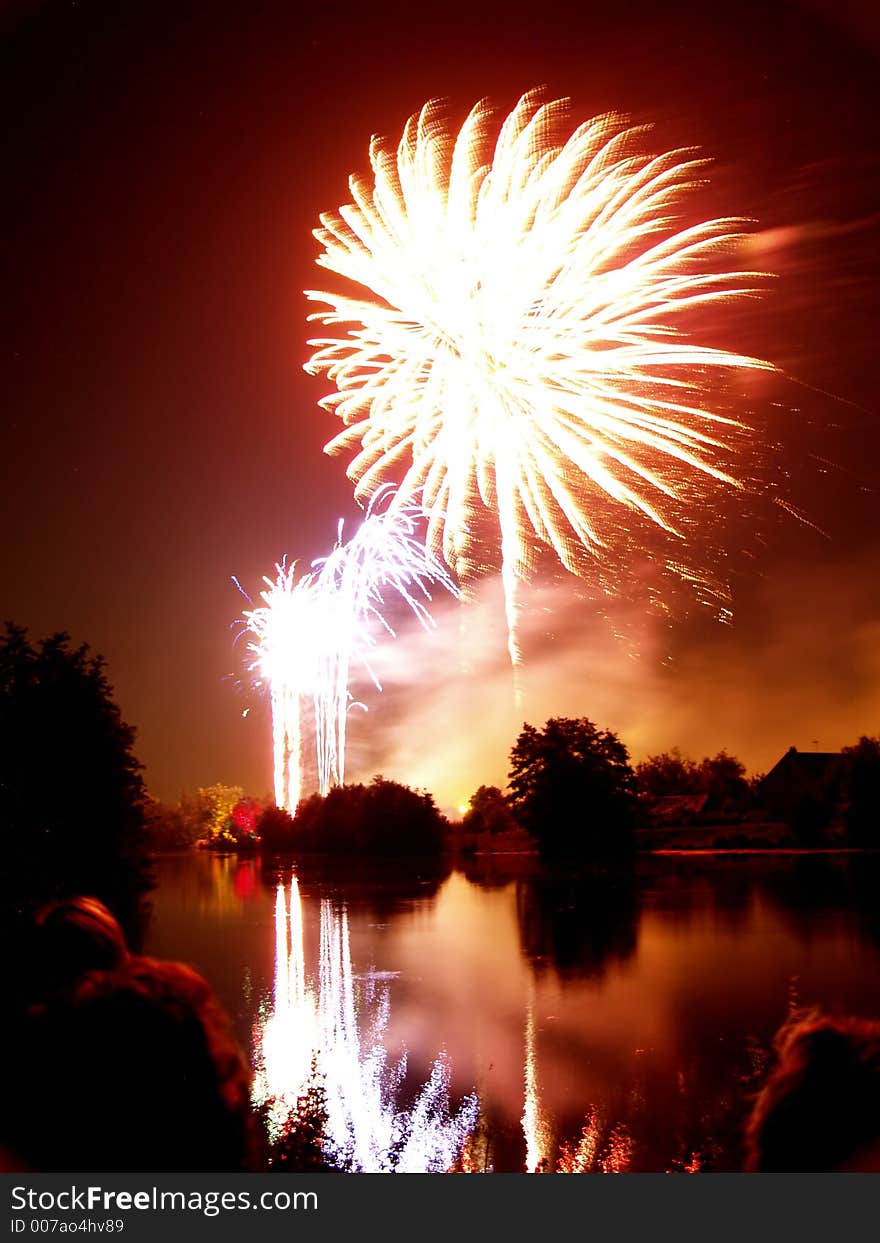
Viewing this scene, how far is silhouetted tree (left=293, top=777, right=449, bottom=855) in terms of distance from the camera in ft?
98.1

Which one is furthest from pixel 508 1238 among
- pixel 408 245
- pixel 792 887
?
pixel 792 887

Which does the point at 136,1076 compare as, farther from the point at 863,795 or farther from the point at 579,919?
the point at 863,795

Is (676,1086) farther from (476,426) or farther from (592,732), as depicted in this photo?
(592,732)

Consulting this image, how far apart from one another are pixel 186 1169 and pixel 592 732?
2549 centimetres

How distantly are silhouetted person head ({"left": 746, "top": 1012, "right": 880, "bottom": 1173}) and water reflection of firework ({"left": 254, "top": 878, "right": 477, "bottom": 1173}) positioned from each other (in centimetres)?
388

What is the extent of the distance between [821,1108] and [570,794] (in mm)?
23227

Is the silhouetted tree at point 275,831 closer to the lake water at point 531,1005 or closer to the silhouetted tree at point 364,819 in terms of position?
the silhouetted tree at point 364,819

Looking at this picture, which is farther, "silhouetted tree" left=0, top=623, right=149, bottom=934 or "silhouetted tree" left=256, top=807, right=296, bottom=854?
"silhouetted tree" left=256, top=807, right=296, bottom=854

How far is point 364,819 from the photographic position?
1219 inches

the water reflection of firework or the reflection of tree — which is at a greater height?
the water reflection of firework

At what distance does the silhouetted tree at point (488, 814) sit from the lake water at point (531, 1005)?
1030 centimetres

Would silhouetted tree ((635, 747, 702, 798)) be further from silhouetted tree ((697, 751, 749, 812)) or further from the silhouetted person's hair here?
the silhouetted person's hair

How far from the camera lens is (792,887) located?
805 inches

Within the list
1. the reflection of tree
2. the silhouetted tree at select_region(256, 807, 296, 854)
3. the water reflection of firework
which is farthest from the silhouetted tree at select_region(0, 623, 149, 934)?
the silhouetted tree at select_region(256, 807, 296, 854)
